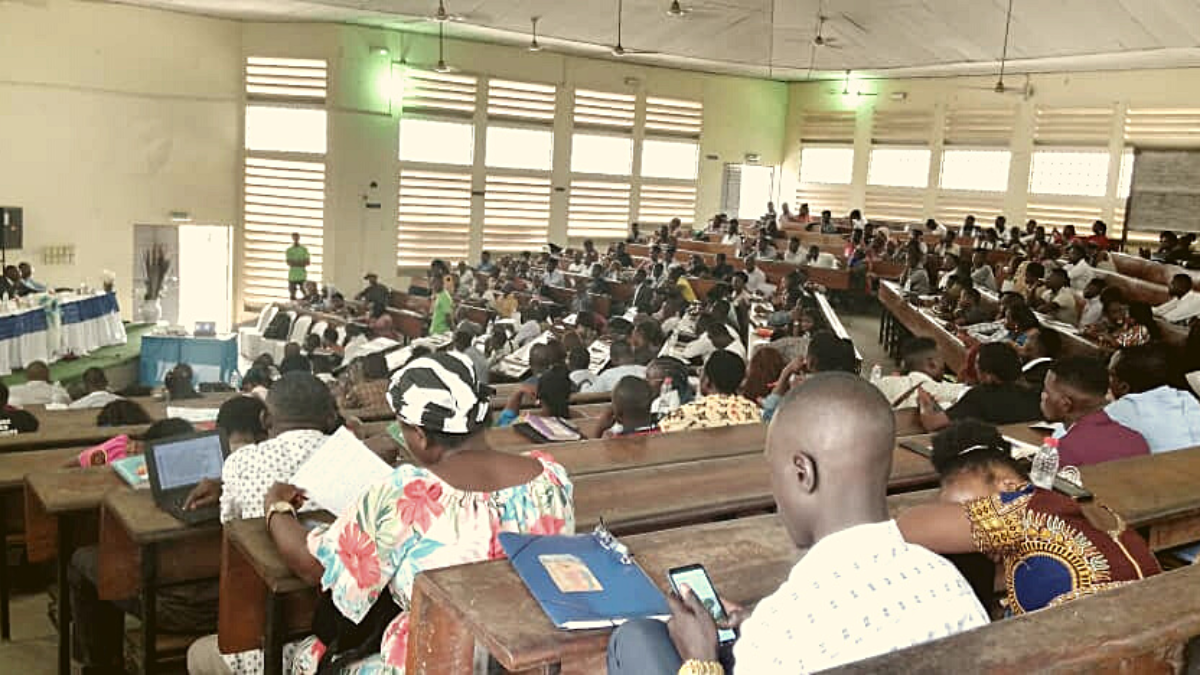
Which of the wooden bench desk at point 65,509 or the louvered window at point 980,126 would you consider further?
the louvered window at point 980,126

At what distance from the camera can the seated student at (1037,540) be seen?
211 centimetres

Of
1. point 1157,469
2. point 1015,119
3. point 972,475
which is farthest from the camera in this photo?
point 1015,119

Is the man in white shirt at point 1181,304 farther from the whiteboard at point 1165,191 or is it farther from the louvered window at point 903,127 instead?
the louvered window at point 903,127

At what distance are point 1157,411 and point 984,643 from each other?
2866 millimetres

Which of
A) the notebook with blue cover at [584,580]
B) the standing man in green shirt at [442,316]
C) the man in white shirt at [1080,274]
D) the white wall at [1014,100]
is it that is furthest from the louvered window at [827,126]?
the notebook with blue cover at [584,580]

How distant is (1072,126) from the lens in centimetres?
1786

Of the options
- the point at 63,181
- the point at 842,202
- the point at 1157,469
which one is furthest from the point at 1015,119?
the point at 1157,469

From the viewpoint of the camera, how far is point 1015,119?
61.1 ft

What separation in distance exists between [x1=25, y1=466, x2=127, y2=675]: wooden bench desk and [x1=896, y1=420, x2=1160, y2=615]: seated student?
9.18ft

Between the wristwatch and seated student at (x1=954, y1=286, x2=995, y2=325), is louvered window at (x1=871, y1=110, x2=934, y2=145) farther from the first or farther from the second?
the wristwatch

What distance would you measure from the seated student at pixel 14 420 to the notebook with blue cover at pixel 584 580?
461 centimetres

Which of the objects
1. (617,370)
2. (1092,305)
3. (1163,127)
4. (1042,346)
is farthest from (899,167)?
(617,370)

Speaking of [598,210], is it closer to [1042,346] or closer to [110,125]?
[110,125]

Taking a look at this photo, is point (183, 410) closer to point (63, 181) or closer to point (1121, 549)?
point (1121, 549)
